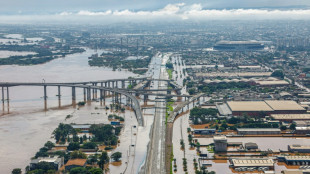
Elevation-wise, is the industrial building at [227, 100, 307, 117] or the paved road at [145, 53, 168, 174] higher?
the industrial building at [227, 100, 307, 117]

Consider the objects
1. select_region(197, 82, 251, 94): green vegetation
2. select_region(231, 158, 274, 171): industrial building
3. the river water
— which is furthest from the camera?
select_region(197, 82, 251, 94): green vegetation

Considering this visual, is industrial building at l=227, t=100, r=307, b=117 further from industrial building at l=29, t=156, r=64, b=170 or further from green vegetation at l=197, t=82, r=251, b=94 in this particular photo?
industrial building at l=29, t=156, r=64, b=170

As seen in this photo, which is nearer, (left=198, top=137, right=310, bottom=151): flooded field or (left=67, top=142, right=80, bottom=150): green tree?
(left=67, top=142, right=80, bottom=150): green tree

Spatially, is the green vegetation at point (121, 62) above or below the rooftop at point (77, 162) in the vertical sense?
above

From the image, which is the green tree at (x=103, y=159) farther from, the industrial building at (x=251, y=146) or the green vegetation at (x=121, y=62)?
the green vegetation at (x=121, y=62)

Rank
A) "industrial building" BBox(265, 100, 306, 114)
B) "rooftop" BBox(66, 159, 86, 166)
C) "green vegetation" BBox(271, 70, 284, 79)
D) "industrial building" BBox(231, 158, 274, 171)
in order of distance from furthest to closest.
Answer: "green vegetation" BBox(271, 70, 284, 79) < "industrial building" BBox(265, 100, 306, 114) < "industrial building" BBox(231, 158, 274, 171) < "rooftop" BBox(66, 159, 86, 166)

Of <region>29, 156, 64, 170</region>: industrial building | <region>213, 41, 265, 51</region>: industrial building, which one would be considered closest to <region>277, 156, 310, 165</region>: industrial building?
<region>29, 156, 64, 170</region>: industrial building

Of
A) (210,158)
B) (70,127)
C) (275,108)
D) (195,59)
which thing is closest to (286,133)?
(275,108)

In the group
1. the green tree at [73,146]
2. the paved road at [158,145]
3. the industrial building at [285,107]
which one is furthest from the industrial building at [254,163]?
the industrial building at [285,107]
